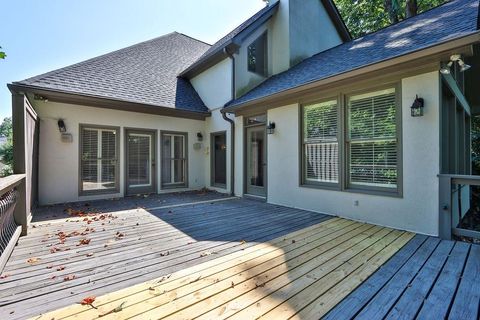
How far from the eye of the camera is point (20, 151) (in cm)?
373

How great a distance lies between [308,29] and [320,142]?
5.80 meters

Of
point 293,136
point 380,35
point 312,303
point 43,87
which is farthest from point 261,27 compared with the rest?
point 312,303

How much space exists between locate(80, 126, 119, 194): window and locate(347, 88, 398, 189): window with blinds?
6.18 m

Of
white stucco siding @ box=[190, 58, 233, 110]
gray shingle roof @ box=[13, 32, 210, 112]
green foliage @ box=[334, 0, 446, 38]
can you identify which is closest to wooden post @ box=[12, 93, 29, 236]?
gray shingle roof @ box=[13, 32, 210, 112]

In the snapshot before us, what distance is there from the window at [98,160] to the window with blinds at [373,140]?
618 cm

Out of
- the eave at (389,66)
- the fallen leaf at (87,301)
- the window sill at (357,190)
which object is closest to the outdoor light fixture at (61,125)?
the eave at (389,66)

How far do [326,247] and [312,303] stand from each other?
54.0 inches

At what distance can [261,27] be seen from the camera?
26.1 feet

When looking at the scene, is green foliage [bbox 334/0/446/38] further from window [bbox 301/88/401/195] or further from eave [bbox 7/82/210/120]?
eave [bbox 7/82/210/120]

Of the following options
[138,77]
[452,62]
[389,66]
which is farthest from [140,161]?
[452,62]

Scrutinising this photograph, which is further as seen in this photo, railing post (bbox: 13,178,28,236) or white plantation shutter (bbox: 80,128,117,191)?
white plantation shutter (bbox: 80,128,117,191)

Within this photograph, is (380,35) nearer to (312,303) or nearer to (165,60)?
(312,303)

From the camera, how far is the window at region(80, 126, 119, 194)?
642cm

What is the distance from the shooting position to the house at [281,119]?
3805 mm
